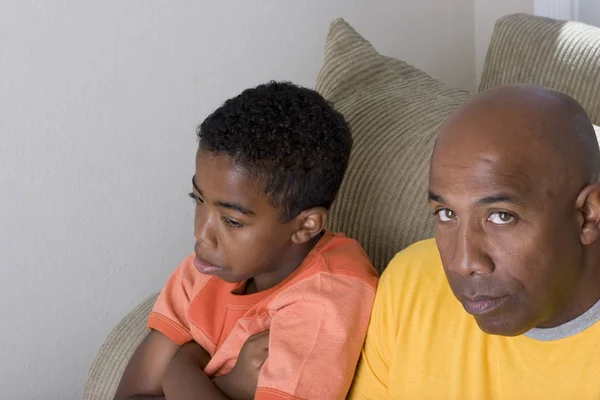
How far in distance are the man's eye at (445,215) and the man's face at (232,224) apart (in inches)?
14.6

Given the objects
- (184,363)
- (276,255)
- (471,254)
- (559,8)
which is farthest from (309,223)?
(559,8)

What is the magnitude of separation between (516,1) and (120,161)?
106 centimetres

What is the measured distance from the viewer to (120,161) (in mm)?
2146

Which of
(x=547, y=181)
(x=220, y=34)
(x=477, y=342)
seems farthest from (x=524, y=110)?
(x=220, y=34)

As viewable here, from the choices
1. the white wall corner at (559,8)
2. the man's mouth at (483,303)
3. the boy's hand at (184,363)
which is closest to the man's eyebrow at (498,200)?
the man's mouth at (483,303)

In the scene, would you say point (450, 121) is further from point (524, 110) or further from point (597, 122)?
point (597, 122)

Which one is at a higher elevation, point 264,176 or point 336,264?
point 264,176

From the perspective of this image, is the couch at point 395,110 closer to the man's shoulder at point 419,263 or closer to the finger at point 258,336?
the man's shoulder at point 419,263

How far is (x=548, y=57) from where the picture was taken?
164 centimetres

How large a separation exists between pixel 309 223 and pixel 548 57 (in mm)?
552

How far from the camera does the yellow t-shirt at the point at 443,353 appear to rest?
3.61ft

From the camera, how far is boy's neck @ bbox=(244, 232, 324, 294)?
1506mm

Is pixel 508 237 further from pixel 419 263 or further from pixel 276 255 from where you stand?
pixel 276 255

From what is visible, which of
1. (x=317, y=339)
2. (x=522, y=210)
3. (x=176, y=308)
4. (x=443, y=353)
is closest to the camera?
(x=522, y=210)
